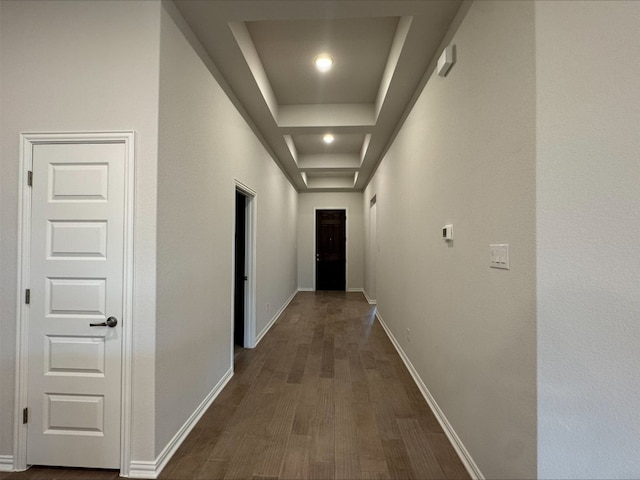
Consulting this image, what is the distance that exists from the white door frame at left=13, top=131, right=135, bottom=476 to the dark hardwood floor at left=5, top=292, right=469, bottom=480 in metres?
0.31

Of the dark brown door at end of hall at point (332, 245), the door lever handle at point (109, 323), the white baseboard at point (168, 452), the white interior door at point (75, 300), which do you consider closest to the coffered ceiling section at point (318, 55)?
the white interior door at point (75, 300)

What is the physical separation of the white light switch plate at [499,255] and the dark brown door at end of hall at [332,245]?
6262mm

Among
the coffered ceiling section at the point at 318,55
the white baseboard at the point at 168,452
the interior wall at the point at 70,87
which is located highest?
the coffered ceiling section at the point at 318,55

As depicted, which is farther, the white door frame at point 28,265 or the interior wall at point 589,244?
the white door frame at point 28,265

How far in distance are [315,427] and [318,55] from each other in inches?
128

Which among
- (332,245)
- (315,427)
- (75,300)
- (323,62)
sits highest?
(323,62)

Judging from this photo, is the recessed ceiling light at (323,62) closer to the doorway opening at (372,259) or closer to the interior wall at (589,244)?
the interior wall at (589,244)

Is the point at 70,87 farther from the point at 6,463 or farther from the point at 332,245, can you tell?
the point at 332,245

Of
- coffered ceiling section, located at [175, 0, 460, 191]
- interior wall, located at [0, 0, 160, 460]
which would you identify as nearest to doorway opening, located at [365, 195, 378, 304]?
coffered ceiling section, located at [175, 0, 460, 191]

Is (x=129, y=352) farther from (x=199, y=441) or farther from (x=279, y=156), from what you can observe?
(x=279, y=156)

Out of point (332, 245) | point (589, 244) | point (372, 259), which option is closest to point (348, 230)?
point (332, 245)

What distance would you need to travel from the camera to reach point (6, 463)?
165cm

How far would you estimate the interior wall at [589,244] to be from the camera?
1.09 metres

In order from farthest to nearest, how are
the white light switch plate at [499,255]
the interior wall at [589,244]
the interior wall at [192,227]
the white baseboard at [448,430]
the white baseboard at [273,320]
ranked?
the white baseboard at [273,320], the interior wall at [192,227], the white baseboard at [448,430], the white light switch plate at [499,255], the interior wall at [589,244]
